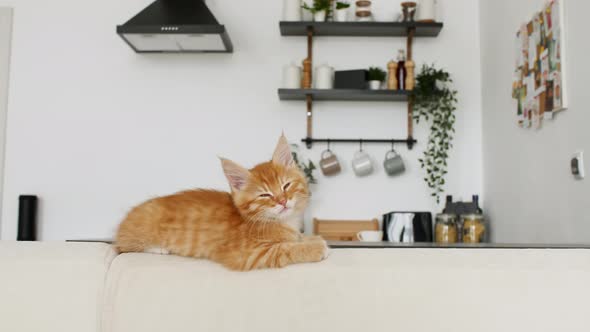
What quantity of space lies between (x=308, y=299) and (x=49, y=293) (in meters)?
0.36

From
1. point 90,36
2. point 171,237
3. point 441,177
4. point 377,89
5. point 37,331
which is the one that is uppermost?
point 90,36

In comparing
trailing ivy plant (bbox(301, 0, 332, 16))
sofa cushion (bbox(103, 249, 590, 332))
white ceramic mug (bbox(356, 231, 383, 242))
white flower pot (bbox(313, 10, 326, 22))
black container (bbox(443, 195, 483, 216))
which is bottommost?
white ceramic mug (bbox(356, 231, 383, 242))

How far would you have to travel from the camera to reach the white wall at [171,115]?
3.20 metres

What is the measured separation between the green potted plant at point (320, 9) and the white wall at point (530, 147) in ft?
2.97

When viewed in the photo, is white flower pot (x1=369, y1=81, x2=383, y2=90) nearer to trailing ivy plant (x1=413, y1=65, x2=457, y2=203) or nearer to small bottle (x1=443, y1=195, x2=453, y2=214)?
trailing ivy plant (x1=413, y1=65, x2=457, y2=203)

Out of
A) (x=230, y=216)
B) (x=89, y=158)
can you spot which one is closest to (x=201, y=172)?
(x=89, y=158)

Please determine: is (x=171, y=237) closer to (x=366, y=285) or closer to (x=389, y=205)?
(x=366, y=285)

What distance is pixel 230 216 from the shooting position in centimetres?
111

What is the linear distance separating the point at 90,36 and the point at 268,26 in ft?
3.50

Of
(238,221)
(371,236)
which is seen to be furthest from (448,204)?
(238,221)

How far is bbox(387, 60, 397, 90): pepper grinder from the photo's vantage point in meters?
3.07

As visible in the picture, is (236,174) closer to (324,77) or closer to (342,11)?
(324,77)

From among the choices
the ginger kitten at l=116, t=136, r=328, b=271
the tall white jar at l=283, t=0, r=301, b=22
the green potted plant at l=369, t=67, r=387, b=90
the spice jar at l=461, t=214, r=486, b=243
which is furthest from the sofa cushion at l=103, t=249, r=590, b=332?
the tall white jar at l=283, t=0, r=301, b=22

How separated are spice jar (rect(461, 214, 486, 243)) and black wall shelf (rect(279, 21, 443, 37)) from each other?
107 cm
